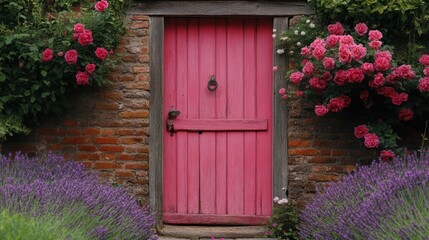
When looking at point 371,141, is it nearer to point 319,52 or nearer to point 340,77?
point 340,77

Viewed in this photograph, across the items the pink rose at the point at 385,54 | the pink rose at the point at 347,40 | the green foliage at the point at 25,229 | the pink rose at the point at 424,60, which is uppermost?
the pink rose at the point at 347,40

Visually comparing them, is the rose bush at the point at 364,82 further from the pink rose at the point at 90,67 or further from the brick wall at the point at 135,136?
the pink rose at the point at 90,67

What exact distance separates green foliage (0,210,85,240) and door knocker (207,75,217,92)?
3565 mm

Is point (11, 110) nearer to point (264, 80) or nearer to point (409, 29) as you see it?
point (264, 80)

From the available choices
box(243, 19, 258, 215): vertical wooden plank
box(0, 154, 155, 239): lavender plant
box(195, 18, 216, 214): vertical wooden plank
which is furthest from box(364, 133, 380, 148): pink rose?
box(0, 154, 155, 239): lavender plant

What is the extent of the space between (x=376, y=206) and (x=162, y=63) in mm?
3222

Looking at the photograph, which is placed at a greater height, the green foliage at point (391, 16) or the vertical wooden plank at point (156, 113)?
the green foliage at point (391, 16)

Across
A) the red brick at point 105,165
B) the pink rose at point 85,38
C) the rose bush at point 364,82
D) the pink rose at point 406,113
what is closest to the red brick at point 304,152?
the rose bush at point 364,82

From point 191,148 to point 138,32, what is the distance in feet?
4.25

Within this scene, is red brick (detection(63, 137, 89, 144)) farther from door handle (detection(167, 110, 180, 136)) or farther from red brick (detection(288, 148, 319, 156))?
red brick (detection(288, 148, 319, 156))

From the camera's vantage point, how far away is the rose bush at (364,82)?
713 cm

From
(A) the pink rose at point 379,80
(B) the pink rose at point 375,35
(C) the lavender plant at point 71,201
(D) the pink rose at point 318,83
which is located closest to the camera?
(C) the lavender plant at point 71,201

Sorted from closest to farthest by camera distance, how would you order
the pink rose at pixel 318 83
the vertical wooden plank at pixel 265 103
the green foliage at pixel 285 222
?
1. the pink rose at pixel 318 83
2. the green foliage at pixel 285 222
3. the vertical wooden plank at pixel 265 103

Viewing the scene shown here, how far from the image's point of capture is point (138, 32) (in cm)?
783
